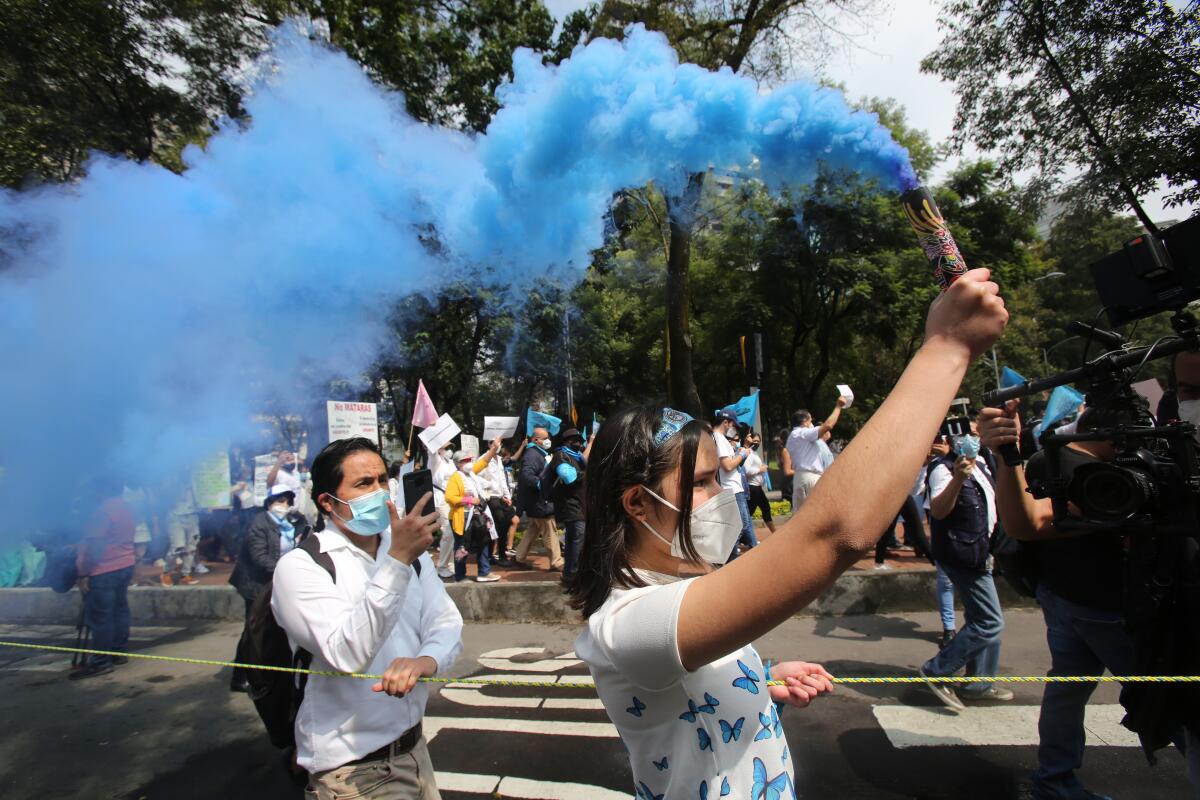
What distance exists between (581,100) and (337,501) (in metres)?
4.28

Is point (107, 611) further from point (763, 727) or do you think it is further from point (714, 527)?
point (763, 727)

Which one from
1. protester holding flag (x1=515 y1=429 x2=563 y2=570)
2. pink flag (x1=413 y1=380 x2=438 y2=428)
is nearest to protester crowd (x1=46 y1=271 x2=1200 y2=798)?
pink flag (x1=413 y1=380 x2=438 y2=428)

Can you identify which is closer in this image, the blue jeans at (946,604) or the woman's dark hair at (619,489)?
the woman's dark hair at (619,489)

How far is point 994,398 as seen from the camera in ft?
8.34

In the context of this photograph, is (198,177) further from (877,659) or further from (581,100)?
(877,659)

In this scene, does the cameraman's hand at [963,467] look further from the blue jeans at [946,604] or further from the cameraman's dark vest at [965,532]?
the blue jeans at [946,604]

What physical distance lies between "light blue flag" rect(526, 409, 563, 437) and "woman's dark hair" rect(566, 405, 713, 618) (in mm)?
7802

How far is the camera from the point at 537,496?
8.73 meters

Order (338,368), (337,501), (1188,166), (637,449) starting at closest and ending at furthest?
(637,449), (337,501), (338,368), (1188,166)

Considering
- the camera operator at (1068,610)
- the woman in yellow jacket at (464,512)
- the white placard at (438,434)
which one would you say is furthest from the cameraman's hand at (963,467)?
the woman in yellow jacket at (464,512)

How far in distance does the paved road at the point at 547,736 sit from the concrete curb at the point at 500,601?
32cm

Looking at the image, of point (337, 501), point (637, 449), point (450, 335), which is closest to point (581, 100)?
point (337, 501)

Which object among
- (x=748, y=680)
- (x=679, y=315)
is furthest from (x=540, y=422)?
(x=748, y=680)

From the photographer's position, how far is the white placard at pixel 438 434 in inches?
322
